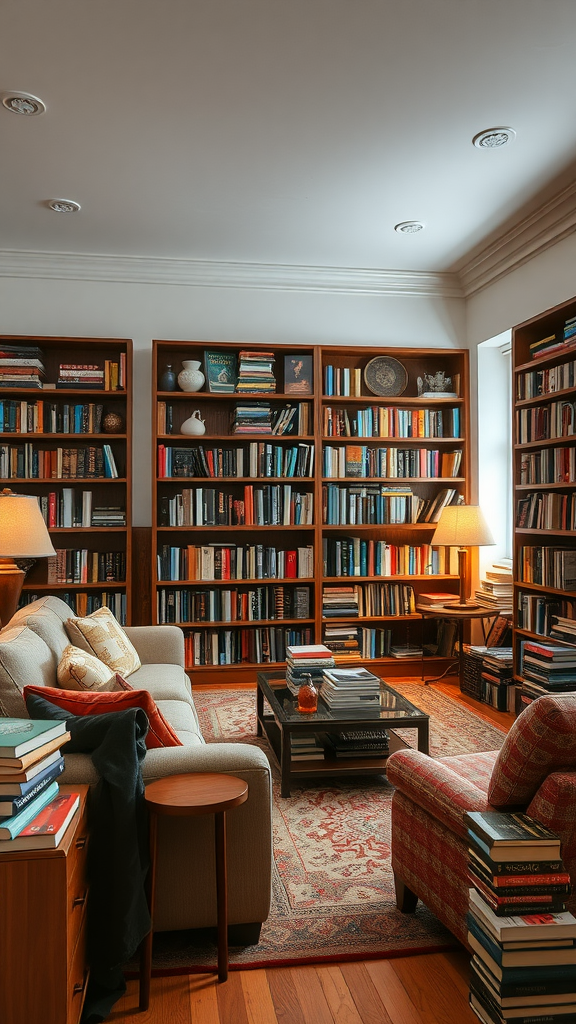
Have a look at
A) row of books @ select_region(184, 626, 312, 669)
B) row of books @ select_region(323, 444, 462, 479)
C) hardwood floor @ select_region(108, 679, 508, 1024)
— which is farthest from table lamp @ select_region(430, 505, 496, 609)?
hardwood floor @ select_region(108, 679, 508, 1024)

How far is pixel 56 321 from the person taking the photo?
533 cm

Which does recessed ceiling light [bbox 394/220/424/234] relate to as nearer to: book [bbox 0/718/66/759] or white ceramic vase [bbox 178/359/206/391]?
white ceramic vase [bbox 178/359/206/391]

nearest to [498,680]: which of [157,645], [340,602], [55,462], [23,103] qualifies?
[340,602]

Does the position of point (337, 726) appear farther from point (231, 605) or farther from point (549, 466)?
point (231, 605)

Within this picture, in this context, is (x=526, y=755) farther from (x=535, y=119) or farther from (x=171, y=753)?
(x=535, y=119)

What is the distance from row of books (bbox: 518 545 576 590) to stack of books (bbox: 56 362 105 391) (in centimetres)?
301

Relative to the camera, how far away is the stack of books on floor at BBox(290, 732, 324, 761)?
133 inches

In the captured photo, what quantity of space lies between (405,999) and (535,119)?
3487mm

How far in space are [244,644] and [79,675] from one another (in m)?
2.70

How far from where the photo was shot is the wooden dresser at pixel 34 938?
1.56 metres

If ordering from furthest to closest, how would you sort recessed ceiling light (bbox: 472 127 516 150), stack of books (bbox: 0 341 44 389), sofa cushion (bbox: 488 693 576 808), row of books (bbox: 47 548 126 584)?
row of books (bbox: 47 548 126 584) < stack of books (bbox: 0 341 44 389) < recessed ceiling light (bbox: 472 127 516 150) < sofa cushion (bbox: 488 693 576 808)

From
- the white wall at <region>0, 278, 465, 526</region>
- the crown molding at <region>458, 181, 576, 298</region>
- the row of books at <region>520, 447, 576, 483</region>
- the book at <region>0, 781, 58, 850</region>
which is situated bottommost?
the book at <region>0, 781, 58, 850</region>

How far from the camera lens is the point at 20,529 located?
3.35 metres

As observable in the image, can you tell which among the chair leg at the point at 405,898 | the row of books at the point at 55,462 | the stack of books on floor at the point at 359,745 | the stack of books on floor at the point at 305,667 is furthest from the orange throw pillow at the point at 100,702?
the row of books at the point at 55,462
